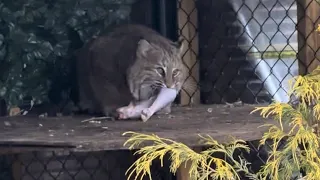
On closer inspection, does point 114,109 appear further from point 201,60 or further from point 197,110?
point 201,60

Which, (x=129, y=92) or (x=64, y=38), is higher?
(x=64, y=38)

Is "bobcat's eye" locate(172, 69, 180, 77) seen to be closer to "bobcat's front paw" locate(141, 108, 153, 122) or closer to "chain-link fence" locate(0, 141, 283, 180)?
"bobcat's front paw" locate(141, 108, 153, 122)

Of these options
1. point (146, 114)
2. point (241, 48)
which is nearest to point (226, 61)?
point (241, 48)

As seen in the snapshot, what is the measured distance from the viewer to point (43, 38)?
3.27 m

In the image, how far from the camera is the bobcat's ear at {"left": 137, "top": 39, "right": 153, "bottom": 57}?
3.03 m

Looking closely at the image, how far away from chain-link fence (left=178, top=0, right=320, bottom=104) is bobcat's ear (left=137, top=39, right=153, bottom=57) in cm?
51

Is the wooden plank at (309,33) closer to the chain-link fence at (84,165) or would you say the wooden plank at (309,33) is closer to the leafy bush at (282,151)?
the chain-link fence at (84,165)

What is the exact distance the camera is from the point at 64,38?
331 cm

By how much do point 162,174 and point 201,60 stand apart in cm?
57

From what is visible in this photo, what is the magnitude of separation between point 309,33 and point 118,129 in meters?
1.09

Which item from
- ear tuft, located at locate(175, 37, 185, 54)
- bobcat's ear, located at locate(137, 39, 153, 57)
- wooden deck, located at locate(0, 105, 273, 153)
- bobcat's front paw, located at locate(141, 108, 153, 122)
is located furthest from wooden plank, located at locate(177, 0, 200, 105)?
bobcat's front paw, located at locate(141, 108, 153, 122)

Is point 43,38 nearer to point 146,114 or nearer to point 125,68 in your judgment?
point 125,68

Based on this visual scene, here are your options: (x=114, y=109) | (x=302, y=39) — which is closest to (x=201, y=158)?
(x=114, y=109)

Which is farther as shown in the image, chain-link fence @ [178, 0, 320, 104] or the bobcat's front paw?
chain-link fence @ [178, 0, 320, 104]
